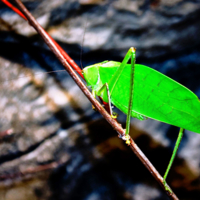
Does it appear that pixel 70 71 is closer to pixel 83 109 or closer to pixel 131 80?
pixel 131 80

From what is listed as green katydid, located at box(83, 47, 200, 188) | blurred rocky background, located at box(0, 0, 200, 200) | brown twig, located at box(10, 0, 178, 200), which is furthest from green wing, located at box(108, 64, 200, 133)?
blurred rocky background, located at box(0, 0, 200, 200)

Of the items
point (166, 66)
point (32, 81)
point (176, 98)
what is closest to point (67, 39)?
point (32, 81)

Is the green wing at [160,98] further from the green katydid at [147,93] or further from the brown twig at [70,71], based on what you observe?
the brown twig at [70,71]

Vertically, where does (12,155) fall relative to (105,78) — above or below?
below

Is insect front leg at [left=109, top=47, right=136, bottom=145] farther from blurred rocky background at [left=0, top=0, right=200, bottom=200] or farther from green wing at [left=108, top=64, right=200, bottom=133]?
blurred rocky background at [left=0, top=0, right=200, bottom=200]

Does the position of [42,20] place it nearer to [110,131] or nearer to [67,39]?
[67,39]

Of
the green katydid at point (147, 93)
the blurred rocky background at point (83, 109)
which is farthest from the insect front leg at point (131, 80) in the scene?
the blurred rocky background at point (83, 109)
